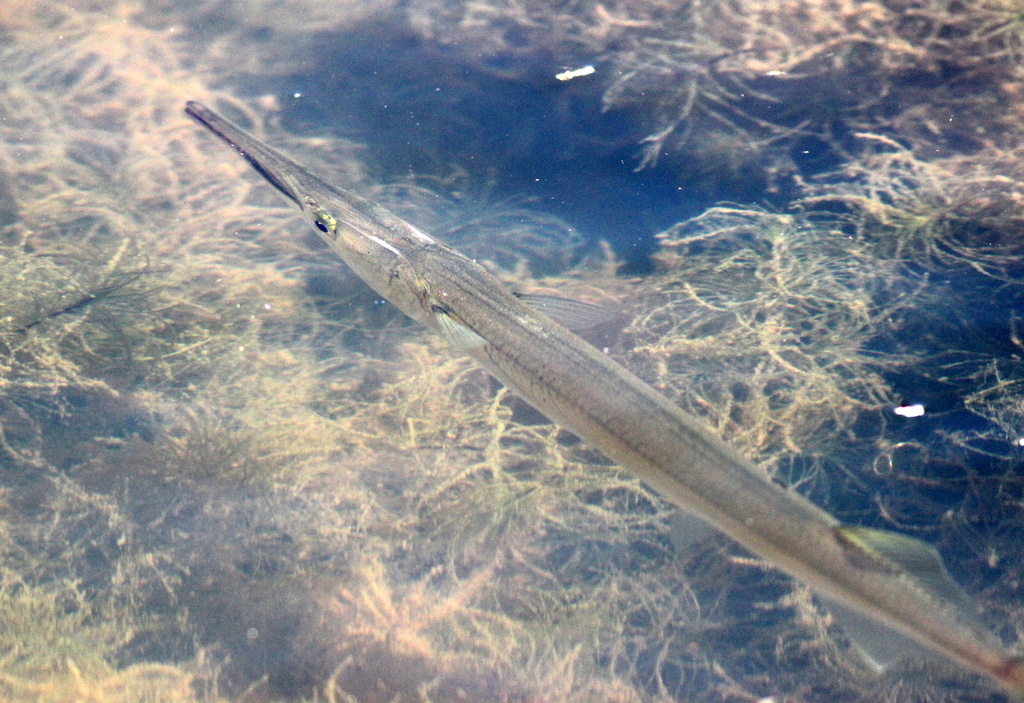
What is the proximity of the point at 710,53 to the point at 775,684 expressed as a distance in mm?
4638

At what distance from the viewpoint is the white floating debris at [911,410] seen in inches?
153

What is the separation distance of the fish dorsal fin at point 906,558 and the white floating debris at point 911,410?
6.31ft

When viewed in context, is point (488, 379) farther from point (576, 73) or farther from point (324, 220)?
point (576, 73)

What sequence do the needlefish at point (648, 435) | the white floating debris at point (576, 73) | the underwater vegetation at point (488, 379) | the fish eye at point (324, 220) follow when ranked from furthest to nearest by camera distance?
the white floating debris at point (576, 73) → the underwater vegetation at point (488, 379) → the fish eye at point (324, 220) → the needlefish at point (648, 435)

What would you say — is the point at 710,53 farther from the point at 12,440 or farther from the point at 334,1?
the point at 12,440

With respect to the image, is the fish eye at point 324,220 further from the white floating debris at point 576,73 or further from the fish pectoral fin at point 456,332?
the white floating debris at point 576,73

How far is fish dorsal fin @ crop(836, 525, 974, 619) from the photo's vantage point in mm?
2250

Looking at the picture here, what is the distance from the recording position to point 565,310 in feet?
9.98

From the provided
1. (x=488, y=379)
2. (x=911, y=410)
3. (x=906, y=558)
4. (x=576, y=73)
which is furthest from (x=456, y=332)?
(x=576, y=73)

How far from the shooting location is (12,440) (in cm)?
410

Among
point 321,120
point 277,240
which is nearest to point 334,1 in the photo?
point 321,120

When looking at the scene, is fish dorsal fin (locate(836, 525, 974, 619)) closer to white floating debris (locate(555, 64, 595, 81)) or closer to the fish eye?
the fish eye

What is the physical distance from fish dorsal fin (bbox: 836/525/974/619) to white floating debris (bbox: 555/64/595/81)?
163 inches

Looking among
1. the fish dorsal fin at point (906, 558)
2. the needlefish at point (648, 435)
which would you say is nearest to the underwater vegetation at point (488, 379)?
the needlefish at point (648, 435)
